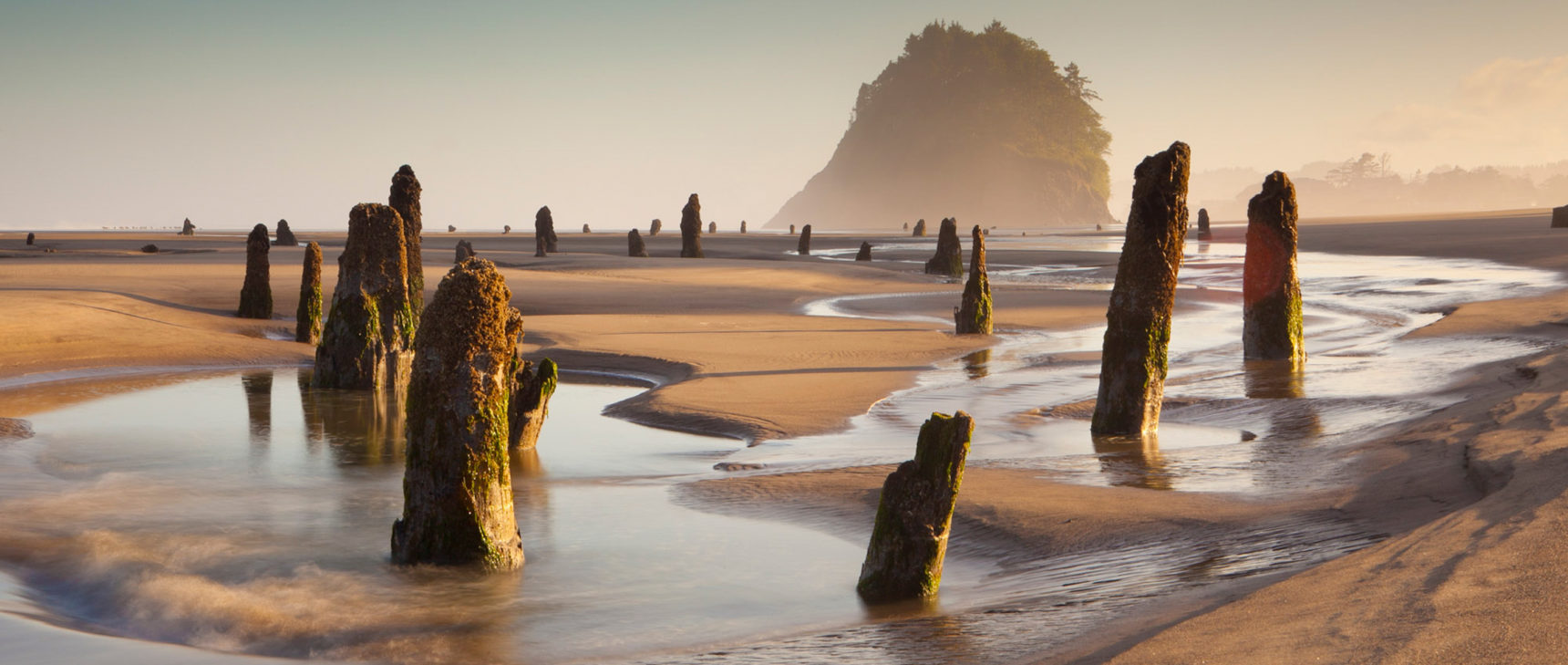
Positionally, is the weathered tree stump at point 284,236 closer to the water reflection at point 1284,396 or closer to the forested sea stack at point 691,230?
the forested sea stack at point 691,230

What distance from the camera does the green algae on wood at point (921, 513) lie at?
562cm

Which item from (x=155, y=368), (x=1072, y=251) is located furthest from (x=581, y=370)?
(x=1072, y=251)

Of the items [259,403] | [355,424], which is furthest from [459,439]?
[259,403]

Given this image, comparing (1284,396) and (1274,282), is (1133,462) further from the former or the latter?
(1274,282)

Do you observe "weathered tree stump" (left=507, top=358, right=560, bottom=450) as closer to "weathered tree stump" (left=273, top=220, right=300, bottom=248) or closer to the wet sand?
the wet sand

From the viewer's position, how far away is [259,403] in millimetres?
13227

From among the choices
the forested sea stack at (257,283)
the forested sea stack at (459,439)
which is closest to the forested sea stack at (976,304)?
the forested sea stack at (257,283)

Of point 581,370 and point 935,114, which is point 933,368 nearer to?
point 581,370

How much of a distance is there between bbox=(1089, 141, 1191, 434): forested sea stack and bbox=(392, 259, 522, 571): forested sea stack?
547 centimetres

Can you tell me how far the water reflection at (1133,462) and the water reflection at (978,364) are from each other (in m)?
4.39

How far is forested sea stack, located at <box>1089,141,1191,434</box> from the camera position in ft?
32.7

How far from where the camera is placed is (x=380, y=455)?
10.5m

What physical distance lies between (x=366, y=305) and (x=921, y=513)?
34.1 ft

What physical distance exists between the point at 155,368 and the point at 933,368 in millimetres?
10080
